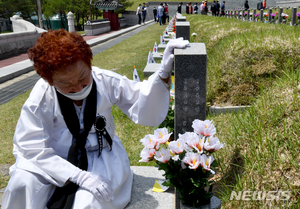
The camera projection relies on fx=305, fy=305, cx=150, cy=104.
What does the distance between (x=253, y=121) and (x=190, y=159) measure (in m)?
1.01

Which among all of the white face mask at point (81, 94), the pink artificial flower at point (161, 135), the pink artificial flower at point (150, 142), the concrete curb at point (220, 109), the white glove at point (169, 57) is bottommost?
the concrete curb at point (220, 109)

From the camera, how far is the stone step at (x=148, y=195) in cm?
266

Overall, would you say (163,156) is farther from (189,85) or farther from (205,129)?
(189,85)

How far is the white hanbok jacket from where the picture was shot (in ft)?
7.45

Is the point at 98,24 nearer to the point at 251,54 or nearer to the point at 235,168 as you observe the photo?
the point at 251,54

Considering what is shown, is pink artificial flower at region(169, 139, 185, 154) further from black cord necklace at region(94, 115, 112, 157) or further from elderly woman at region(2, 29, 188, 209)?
black cord necklace at region(94, 115, 112, 157)

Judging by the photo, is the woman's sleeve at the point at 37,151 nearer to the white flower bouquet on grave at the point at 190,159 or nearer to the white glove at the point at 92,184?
the white glove at the point at 92,184

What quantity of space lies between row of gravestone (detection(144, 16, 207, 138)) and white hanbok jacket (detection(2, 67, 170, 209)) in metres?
0.14

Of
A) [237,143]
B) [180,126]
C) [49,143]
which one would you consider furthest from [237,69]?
[49,143]

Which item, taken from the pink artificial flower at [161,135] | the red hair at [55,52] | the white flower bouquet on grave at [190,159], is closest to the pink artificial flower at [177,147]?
the white flower bouquet on grave at [190,159]

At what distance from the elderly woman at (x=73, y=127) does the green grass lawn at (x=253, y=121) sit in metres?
0.84

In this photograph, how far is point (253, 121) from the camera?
2.86 m

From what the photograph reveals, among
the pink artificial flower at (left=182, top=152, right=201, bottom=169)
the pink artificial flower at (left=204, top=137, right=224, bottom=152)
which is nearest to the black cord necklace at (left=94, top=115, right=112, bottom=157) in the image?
the pink artificial flower at (left=182, top=152, right=201, bottom=169)

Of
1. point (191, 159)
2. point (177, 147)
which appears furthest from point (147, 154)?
point (191, 159)
